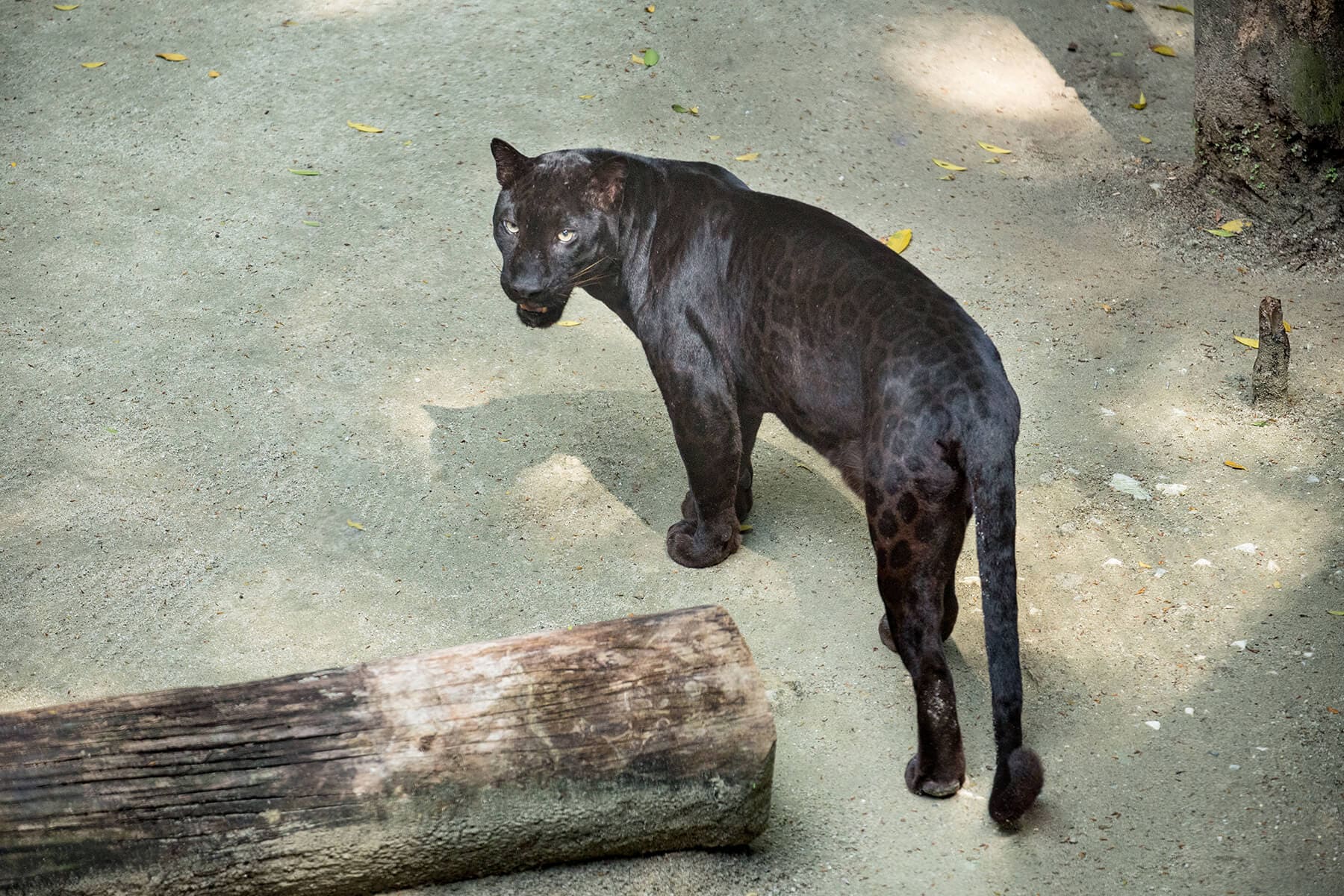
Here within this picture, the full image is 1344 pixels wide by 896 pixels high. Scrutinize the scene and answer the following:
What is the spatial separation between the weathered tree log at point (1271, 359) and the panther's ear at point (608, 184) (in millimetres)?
→ 2733

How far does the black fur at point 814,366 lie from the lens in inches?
143

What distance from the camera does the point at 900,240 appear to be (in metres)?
6.67

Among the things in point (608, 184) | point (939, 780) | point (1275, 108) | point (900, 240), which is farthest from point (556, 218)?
point (1275, 108)

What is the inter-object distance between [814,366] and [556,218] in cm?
110

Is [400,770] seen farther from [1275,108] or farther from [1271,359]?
[1275,108]

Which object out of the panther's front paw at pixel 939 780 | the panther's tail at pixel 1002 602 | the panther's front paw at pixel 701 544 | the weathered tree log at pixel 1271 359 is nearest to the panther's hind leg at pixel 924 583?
the panther's front paw at pixel 939 780

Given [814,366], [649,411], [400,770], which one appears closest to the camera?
[400,770]

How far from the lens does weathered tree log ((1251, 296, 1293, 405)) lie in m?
5.37

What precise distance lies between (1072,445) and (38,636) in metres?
4.08

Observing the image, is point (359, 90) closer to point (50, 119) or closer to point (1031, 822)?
point (50, 119)

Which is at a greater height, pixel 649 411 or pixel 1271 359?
pixel 1271 359

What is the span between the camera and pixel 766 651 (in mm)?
4516

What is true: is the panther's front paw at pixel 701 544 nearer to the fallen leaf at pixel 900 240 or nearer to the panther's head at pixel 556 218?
the panther's head at pixel 556 218

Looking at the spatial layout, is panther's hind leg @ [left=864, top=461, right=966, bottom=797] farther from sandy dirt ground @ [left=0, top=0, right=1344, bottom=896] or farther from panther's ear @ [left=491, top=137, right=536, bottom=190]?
panther's ear @ [left=491, top=137, right=536, bottom=190]
